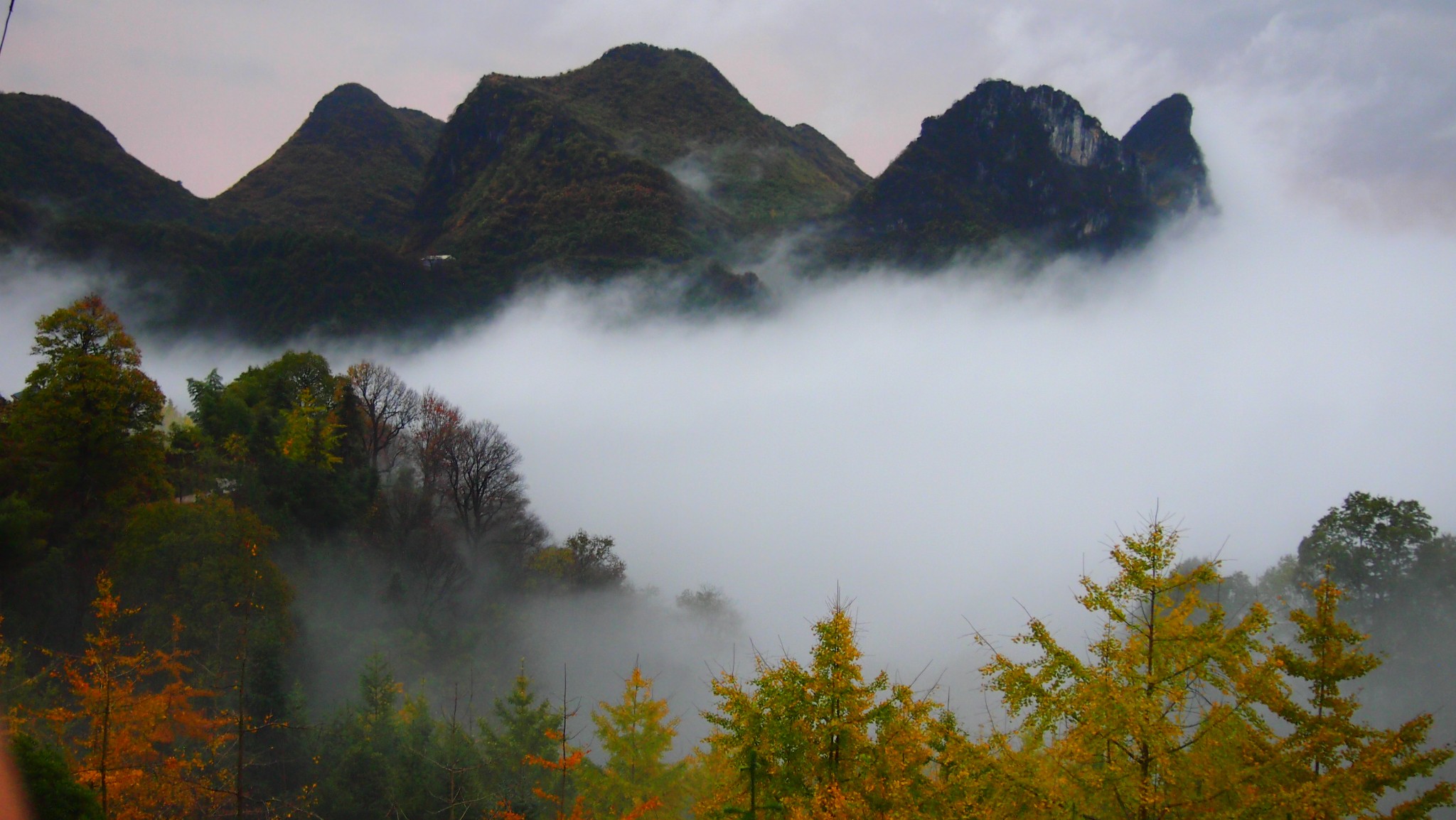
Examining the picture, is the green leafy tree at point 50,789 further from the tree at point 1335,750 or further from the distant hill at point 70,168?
the distant hill at point 70,168

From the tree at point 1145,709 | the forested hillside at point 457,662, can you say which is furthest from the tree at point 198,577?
the tree at point 1145,709

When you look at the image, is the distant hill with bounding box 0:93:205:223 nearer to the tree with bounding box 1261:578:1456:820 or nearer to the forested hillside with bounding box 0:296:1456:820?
the forested hillside with bounding box 0:296:1456:820

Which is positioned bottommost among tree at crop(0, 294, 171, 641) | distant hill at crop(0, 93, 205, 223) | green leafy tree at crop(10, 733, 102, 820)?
green leafy tree at crop(10, 733, 102, 820)

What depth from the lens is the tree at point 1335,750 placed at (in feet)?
25.5

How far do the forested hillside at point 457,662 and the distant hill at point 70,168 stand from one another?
4283 inches

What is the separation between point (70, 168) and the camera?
12962 centimetres

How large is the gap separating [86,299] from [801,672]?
30.8m

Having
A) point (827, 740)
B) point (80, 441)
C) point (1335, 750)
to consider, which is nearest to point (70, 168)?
point (80, 441)

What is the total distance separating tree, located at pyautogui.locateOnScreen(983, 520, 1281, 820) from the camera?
8.11 m

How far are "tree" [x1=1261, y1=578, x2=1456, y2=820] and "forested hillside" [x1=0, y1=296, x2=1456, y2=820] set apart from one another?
4 cm

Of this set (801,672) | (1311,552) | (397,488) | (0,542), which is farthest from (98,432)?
(1311,552)

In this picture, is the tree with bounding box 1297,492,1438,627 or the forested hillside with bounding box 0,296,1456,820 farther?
the tree with bounding box 1297,492,1438,627

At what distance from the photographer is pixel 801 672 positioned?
35.7 ft

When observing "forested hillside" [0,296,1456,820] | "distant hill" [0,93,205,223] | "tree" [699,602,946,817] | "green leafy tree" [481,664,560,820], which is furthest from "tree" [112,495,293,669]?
"distant hill" [0,93,205,223]
